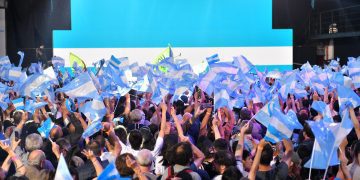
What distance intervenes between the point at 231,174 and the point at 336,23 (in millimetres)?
14399

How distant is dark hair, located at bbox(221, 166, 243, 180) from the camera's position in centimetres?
426

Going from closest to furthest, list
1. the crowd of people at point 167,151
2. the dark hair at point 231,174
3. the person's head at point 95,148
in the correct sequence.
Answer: the dark hair at point 231,174, the crowd of people at point 167,151, the person's head at point 95,148

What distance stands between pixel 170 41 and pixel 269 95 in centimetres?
931

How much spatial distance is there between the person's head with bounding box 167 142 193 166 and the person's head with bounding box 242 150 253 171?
63 cm

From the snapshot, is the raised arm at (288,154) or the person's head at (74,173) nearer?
the person's head at (74,173)

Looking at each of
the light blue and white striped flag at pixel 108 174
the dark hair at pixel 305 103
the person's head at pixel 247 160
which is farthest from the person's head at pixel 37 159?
the dark hair at pixel 305 103

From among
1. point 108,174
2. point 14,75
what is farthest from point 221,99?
point 14,75

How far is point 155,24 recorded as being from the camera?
57.3ft

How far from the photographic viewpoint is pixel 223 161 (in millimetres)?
4535

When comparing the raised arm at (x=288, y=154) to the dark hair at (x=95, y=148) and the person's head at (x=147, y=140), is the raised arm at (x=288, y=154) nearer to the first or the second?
the person's head at (x=147, y=140)

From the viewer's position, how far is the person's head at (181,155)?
4410 millimetres

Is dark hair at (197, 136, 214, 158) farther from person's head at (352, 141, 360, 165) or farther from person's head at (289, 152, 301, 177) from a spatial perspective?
person's head at (352, 141, 360, 165)

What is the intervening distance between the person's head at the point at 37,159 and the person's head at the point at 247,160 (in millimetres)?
1567

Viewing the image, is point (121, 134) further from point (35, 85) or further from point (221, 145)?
point (35, 85)
